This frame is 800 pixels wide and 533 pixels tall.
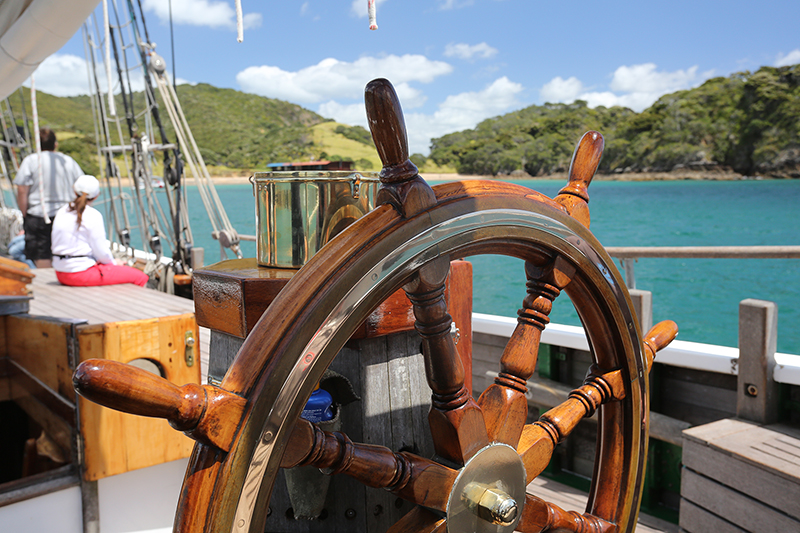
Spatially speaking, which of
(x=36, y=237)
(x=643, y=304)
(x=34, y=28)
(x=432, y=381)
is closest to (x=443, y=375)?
(x=432, y=381)

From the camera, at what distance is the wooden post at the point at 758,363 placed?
193 centimetres

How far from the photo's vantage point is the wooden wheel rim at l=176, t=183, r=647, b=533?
1.59 feet

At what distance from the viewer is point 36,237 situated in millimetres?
4539

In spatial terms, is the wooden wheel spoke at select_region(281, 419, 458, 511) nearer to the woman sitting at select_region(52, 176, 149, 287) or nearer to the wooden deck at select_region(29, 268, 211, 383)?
the wooden deck at select_region(29, 268, 211, 383)

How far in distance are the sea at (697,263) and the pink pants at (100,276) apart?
1.11 metres

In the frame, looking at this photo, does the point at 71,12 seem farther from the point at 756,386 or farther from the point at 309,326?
the point at 756,386

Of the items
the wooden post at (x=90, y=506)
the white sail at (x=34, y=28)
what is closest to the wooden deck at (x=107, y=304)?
the wooden post at (x=90, y=506)

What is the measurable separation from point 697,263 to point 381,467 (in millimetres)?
26683

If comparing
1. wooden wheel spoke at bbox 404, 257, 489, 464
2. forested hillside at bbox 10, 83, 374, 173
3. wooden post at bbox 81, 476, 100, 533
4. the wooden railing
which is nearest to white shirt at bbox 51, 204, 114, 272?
wooden post at bbox 81, 476, 100, 533

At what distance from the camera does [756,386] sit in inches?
76.9

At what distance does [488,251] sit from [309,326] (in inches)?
9.4

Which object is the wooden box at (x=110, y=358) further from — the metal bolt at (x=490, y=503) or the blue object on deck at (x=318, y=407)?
the metal bolt at (x=490, y=503)

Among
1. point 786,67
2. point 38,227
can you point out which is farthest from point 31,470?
point 786,67

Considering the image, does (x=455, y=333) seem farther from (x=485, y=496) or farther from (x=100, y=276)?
(x=100, y=276)
